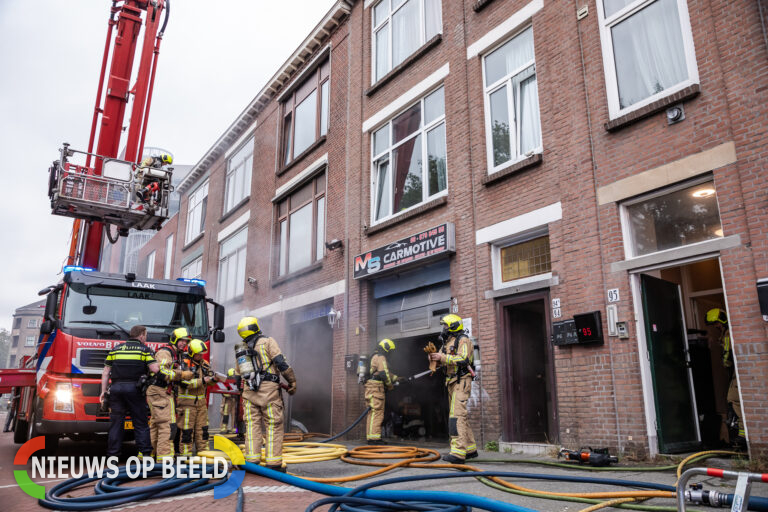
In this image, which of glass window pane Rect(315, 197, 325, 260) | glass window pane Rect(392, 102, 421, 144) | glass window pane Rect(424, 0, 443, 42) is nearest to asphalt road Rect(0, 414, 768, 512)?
glass window pane Rect(392, 102, 421, 144)

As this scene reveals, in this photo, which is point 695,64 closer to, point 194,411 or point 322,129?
point 194,411

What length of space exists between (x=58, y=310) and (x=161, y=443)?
268 centimetres

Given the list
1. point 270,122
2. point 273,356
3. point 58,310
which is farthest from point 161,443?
point 270,122

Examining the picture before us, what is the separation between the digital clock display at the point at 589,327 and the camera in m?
7.44

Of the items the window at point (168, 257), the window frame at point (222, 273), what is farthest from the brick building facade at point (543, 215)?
the window at point (168, 257)

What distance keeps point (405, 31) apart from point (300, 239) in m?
6.07

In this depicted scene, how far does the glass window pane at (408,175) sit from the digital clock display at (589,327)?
4669 mm

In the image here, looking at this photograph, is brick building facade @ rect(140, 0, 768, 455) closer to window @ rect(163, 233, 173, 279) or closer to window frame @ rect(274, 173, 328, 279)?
window frame @ rect(274, 173, 328, 279)

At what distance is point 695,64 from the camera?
7008mm

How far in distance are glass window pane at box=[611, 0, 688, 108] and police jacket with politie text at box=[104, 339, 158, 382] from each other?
7256 millimetres

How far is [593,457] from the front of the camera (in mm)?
6477

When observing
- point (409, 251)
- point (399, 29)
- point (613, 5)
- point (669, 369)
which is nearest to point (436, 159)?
point (409, 251)

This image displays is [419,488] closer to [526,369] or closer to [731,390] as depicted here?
[526,369]

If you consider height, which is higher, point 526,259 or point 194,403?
point 526,259
